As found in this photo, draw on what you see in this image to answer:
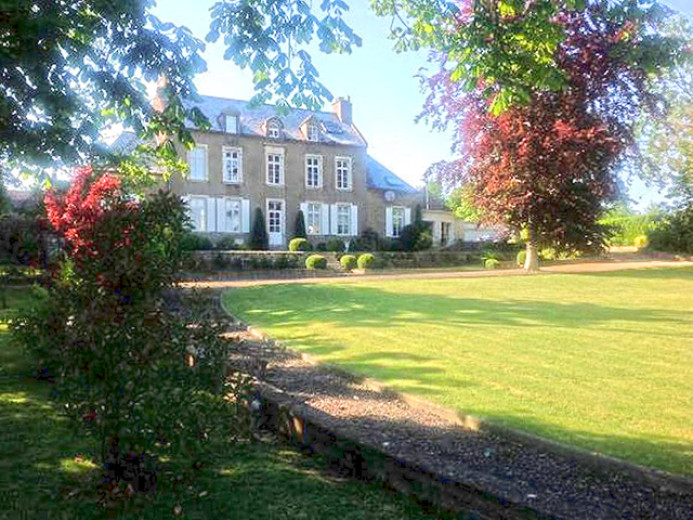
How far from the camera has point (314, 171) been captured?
1599 inches

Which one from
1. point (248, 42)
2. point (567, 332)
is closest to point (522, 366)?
point (567, 332)

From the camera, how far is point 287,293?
58.4 feet

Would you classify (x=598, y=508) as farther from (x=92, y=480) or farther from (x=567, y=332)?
(x=567, y=332)

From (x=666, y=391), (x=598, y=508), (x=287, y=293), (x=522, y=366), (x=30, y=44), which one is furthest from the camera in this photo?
(x=287, y=293)

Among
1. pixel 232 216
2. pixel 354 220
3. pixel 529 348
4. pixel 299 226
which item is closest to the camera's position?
pixel 529 348

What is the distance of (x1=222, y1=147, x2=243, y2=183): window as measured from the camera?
37438 millimetres

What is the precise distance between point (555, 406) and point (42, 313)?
4.80 m

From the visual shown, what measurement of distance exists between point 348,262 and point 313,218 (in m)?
12.0

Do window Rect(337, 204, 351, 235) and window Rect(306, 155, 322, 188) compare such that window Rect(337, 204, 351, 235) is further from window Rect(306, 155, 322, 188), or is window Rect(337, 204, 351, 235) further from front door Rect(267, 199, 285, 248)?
front door Rect(267, 199, 285, 248)

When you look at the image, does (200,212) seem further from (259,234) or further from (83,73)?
(83,73)

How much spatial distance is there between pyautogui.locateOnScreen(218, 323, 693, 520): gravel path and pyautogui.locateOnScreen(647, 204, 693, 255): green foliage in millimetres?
29715

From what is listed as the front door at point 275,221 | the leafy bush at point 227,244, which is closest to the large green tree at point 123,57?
the leafy bush at point 227,244

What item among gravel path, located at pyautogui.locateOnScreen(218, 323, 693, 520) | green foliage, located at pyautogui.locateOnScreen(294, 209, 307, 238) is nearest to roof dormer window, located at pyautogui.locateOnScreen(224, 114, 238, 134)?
green foliage, located at pyautogui.locateOnScreen(294, 209, 307, 238)

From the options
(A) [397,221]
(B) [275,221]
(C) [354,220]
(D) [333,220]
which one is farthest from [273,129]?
(A) [397,221]
